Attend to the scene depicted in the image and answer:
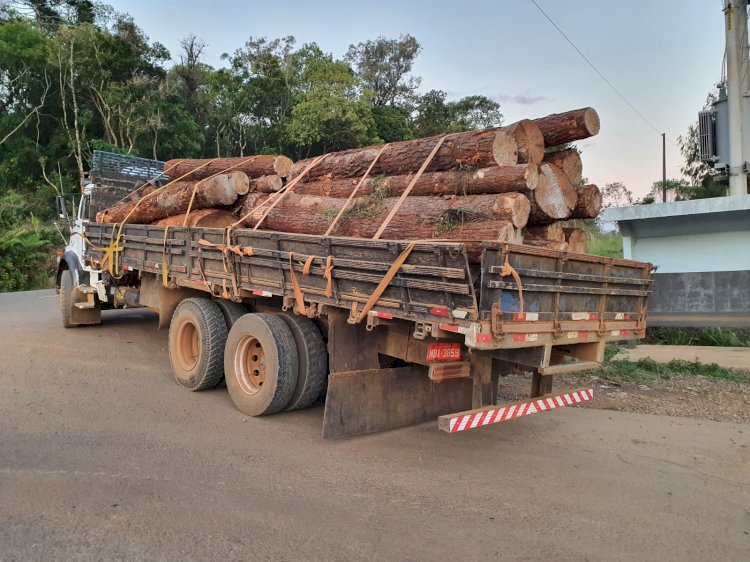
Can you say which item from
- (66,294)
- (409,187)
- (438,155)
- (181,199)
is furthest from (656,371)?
(66,294)

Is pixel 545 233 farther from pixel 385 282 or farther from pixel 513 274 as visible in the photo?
pixel 385 282

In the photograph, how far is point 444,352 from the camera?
448 centimetres

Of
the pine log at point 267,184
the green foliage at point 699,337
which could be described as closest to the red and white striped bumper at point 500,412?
the pine log at point 267,184

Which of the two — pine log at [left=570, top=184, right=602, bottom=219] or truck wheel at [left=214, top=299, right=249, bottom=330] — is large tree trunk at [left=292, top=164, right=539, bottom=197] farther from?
truck wheel at [left=214, top=299, right=249, bottom=330]

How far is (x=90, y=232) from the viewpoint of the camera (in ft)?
29.7

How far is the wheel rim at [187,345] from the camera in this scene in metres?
6.77

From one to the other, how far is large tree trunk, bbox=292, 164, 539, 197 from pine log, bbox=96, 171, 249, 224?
1650 mm

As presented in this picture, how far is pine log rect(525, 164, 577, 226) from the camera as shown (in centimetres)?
485

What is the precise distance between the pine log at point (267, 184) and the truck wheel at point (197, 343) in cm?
156

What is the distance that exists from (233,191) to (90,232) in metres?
3.21

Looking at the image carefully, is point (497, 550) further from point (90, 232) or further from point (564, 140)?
point (90, 232)

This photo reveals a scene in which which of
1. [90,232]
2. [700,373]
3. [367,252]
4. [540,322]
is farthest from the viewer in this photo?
[90,232]

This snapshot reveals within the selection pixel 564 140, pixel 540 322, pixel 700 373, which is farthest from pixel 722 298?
pixel 540 322

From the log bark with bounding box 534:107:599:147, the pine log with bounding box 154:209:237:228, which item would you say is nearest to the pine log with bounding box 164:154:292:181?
the pine log with bounding box 154:209:237:228
